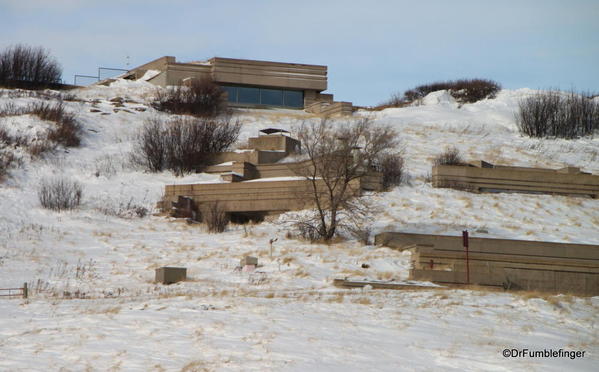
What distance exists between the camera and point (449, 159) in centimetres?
3606

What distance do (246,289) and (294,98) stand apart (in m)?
36.5

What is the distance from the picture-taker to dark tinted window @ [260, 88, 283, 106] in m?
53.5

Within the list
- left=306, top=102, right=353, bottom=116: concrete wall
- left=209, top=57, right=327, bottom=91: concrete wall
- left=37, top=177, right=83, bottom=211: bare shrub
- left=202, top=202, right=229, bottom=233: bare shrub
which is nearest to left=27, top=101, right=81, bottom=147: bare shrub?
left=37, top=177, right=83, bottom=211: bare shrub

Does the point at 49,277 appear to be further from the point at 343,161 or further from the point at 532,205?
the point at 532,205

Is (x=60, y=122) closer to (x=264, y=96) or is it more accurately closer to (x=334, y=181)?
(x=334, y=181)

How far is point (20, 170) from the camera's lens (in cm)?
3228

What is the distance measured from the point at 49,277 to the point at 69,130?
59.7 ft

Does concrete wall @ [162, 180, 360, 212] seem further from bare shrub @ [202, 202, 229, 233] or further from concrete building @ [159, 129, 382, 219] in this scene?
bare shrub @ [202, 202, 229, 233]

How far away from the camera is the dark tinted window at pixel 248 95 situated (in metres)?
53.0

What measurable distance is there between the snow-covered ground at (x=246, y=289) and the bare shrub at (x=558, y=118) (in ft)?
16.7

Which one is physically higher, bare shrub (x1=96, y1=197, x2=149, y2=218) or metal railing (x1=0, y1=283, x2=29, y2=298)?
bare shrub (x1=96, y1=197, x2=149, y2=218)

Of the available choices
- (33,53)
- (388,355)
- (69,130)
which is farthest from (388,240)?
(33,53)

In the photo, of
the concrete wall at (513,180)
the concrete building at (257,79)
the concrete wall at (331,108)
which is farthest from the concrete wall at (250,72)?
the concrete wall at (513,180)

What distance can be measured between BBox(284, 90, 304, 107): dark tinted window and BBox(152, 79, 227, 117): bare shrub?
7.04 m
